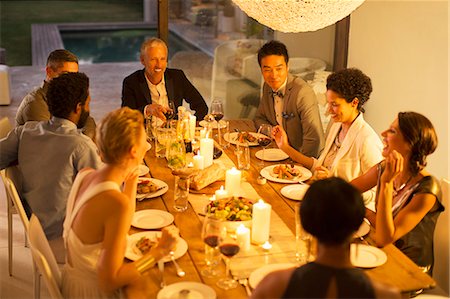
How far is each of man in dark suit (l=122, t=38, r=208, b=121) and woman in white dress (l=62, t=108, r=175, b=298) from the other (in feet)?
6.71

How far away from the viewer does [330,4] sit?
3.29 meters

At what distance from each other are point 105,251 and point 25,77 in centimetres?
780

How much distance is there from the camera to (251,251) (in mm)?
2676

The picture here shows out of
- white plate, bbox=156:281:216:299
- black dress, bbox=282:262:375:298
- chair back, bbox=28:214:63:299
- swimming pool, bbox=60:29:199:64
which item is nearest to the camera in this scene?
black dress, bbox=282:262:375:298

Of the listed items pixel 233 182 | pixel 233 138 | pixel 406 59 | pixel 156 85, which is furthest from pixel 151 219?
pixel 406 59

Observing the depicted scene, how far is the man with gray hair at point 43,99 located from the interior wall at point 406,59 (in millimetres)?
2541

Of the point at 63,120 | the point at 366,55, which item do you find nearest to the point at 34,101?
the point at 63,120

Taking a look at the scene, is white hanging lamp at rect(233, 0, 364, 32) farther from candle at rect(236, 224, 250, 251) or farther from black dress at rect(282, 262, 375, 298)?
black dress at rect(282, 262, 375, 298)

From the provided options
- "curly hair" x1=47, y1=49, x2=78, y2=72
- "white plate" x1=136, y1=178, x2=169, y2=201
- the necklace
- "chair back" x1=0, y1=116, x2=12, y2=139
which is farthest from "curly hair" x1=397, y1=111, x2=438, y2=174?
"chair back" x1=0, y1=116, x2=12, y2=139

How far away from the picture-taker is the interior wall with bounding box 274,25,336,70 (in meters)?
6.20

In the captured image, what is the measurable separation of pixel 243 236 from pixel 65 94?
1.19 meters

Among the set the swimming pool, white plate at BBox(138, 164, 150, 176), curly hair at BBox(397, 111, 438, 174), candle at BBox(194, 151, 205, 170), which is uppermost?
curly hair at BBox(397, 111, 438, 174)

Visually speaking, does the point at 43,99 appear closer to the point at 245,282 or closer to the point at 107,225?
the point at 107,225

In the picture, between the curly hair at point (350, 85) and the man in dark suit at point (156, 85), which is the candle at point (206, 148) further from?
the man in dark suit at point (156, 85)
